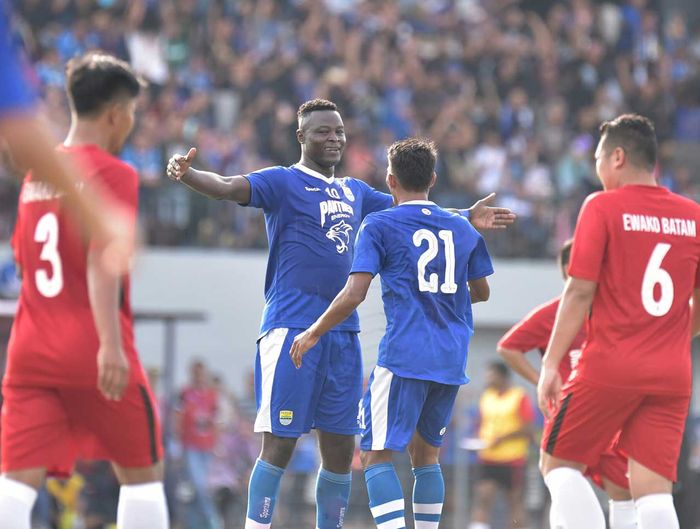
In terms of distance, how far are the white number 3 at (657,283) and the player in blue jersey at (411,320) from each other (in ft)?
4.42

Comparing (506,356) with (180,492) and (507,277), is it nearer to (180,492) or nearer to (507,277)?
(180,492)

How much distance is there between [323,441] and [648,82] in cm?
1703

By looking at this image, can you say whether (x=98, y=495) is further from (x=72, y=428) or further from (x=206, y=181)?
(x=72, y=428)

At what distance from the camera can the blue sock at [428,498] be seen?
791 cm

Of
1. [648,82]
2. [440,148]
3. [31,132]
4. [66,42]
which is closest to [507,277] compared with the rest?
[440,148]

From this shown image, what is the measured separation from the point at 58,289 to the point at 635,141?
10.0 ft

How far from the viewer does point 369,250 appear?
24.7ft

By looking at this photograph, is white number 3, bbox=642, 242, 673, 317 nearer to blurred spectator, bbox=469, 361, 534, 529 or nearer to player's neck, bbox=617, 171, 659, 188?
player's neck, bbox=617, 171, 659, 188

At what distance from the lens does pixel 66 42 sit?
806 inches

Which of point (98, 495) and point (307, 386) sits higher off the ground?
point (307, 386)

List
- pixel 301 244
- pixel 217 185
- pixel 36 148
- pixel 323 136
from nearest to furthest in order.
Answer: pixel 36 148 → pixel 217 185 → pixel 301 244 → pixel 323 136

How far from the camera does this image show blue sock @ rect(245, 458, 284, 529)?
25.5 feet

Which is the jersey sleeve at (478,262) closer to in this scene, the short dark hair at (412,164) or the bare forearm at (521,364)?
the short dark hair at (412,164)

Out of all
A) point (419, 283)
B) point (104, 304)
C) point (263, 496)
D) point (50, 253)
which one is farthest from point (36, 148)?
point (263, 496)
